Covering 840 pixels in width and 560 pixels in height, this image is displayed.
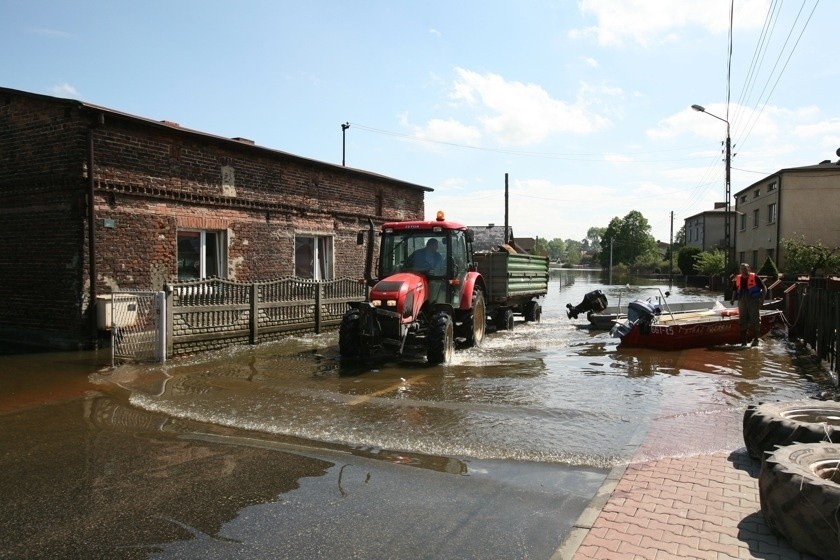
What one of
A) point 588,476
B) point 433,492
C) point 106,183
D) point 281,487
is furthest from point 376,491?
point 106,183

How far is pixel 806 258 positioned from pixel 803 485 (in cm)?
2892

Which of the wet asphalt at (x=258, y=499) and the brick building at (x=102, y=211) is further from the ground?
the brick building at (x=102, y=211)

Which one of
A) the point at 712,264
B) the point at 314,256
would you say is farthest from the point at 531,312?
the point at 712,264

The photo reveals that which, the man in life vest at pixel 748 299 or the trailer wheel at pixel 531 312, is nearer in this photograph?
the man in life vest at pixel 748 299

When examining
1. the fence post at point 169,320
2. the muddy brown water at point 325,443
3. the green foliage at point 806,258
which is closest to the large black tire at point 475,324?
the muddy brown water at point 325,443

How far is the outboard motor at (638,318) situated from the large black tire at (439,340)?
157 inches

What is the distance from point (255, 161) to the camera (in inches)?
603

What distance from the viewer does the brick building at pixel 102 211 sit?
1133 cm

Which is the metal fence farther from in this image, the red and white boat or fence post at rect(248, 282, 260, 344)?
the red and white boat

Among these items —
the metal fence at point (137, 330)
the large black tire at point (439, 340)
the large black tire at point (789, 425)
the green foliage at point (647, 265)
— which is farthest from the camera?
the green foliage at point (647, 265)

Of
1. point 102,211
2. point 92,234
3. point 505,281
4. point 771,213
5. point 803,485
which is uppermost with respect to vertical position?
point 771,213

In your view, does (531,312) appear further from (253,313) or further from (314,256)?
(253,313)

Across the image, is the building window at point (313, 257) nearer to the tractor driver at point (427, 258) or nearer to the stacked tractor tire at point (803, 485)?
the tractor driver at point (427, 258)

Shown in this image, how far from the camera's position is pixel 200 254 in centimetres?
1395
